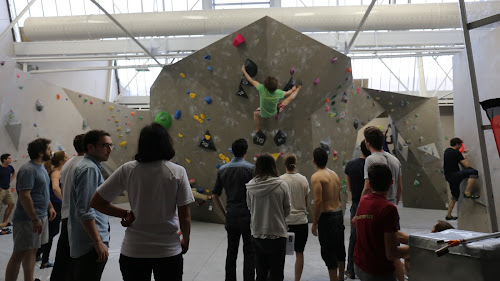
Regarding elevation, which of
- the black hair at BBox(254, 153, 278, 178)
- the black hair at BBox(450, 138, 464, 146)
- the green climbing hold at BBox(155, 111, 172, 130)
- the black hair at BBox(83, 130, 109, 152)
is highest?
the green climbing hold at BBox(155, 111, 172, 130)

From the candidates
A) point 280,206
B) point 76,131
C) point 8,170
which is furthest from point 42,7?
point 280,206

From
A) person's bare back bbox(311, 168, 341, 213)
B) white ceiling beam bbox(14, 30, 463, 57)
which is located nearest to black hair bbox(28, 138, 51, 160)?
person's bare back bbox(311, 168, 341, 213)

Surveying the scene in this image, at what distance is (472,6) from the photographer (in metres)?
2.94

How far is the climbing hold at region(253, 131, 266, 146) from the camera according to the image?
285 inches

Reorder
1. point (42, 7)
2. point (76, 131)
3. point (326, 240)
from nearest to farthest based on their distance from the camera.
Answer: point (326, 240)
point (76, 131)
point (42, 7)

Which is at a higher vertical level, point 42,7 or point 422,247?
point 42,7

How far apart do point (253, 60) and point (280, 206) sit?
403cm

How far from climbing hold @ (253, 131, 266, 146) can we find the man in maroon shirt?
4791 mm

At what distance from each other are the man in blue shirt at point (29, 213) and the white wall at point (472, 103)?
12.4 feet

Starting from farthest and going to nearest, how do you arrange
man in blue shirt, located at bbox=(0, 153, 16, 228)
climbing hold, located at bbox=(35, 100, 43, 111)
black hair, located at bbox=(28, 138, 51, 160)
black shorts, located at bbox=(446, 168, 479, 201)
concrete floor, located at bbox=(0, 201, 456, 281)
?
climbing hold, located at bbox=(35, 100, 43, 111) < man in blue shirt, located at bbox=(0, 153, 16, 228) < black shorts, located at bbox=(446, 168, 479, 201) < concrete floor, located at bbox=(0, 201, 456, 281) < black hair, located at bbox=(28, 138, 51, 160)

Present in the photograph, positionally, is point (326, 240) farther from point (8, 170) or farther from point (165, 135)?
point (8, 170)

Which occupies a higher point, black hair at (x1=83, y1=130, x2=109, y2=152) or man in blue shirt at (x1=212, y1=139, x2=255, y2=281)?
black hair at (x1=83, y1=130, x2=109, y2=152)

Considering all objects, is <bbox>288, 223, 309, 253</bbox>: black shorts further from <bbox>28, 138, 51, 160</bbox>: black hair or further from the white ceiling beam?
the white ceiling beam

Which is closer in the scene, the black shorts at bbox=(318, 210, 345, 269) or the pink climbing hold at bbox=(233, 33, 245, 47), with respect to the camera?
the black shorts at bbox=(318, 210, 345, 269)
